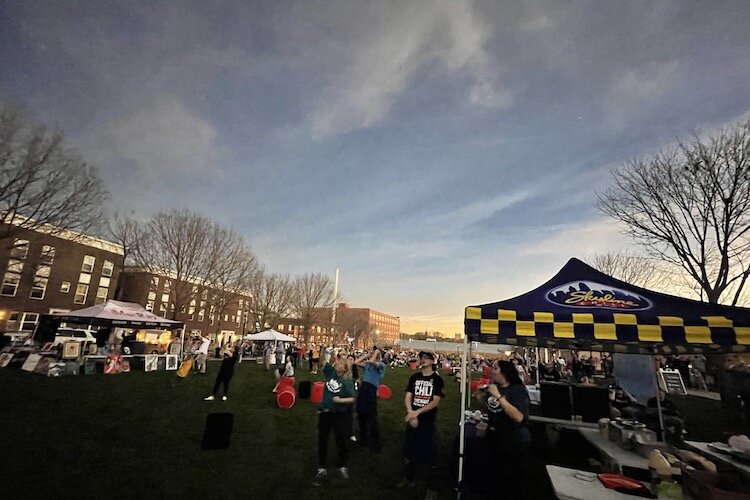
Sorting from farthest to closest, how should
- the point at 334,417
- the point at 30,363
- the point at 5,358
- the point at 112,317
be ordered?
1. the point at 112,317
2. the point at 5,358
3. the point at 30,363
4. the point at 334,417

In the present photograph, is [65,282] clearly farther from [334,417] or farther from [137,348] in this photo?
[334,417]

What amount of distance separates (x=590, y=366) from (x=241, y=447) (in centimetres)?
2388

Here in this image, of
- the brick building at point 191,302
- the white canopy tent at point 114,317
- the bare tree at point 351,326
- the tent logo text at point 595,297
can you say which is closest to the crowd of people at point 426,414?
the tent logo text at point 595,297

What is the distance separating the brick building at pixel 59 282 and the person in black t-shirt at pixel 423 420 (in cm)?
3248

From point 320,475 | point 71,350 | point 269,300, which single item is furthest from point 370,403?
point 269,300

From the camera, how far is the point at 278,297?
45.9 meters

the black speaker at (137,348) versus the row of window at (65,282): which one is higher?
the row of window at (65,282)

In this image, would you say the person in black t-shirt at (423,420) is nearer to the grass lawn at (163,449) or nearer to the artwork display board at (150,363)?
the grass lawn at (163,449)

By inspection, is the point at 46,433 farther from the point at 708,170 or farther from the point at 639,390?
the point at 708,170

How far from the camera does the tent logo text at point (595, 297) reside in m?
5.36

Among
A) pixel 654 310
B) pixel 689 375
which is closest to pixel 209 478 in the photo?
pixel 654 310

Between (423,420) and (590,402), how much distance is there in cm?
476

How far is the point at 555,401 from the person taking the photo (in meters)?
7.93

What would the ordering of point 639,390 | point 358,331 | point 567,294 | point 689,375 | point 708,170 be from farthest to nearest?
1. point 358,331
2. point 689,375
3. point 708,170
4. point 639,390
5. point 567,294
